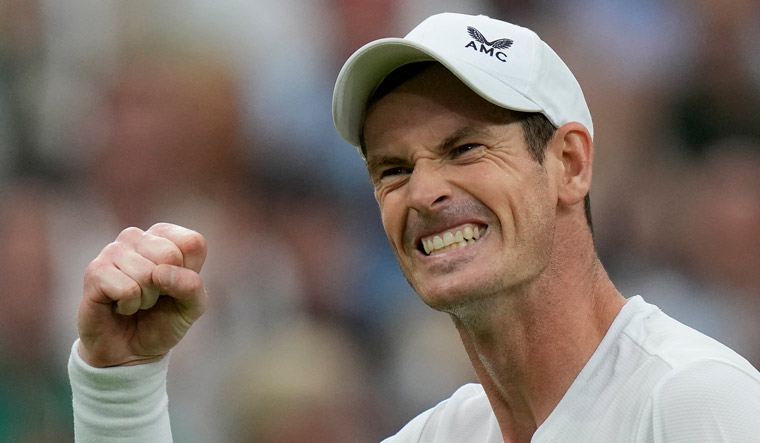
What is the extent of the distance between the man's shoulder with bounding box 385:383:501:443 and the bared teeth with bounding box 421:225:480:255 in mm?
461

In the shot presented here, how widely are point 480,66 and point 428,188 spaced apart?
26cm

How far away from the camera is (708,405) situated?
1593 mm

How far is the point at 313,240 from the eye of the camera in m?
4.23

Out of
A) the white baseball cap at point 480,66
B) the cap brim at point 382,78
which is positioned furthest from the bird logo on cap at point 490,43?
the cap brim at point 382,78

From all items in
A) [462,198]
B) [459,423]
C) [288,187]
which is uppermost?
[462,198]

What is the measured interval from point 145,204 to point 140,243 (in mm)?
2307

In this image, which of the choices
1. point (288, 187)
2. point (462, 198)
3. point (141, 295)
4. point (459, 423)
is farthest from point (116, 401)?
point (288, 187)

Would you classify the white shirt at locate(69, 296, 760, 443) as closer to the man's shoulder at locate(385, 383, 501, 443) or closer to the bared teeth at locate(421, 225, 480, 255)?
the man's shoulder at locate(385, 383, 501, 443)

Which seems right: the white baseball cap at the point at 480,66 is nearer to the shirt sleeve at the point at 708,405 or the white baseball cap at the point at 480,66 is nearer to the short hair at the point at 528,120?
the short hair at the point at 528,120

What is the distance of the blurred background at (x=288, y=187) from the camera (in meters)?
3.97

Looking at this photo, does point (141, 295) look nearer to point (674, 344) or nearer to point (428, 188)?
point (428, 188)

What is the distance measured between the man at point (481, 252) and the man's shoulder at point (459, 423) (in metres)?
0.03

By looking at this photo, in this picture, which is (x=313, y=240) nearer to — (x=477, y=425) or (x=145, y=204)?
(x=145, y=204)

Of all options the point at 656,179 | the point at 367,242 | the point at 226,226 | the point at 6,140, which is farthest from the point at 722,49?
the point at 6,140
